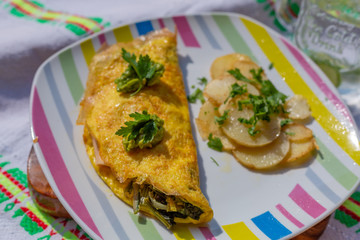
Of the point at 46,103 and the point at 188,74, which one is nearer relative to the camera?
the point at 46,103

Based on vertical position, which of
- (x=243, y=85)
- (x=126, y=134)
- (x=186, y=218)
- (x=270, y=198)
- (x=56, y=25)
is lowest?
(x=270, y=198)

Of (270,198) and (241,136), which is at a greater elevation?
(241,136)

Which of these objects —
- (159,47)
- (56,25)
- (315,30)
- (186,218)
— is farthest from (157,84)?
(315,30)

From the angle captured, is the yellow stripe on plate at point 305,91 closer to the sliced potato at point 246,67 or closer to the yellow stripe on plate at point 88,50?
the sliced potato at point 246,67

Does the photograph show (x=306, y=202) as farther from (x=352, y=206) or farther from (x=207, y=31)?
(x=207, y=31)

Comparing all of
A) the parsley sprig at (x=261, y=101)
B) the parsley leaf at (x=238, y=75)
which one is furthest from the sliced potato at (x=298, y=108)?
the parsley leaf at (x=238, y=75)

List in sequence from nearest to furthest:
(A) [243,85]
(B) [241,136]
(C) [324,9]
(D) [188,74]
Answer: (B) [241,136] < (A) [243,85] < (D) [188,74] < (C) [324,9]

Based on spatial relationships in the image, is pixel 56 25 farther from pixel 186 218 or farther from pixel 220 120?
pixel 186 218

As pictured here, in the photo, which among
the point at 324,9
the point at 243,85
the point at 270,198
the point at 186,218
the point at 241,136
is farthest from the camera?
the point at 324,9
